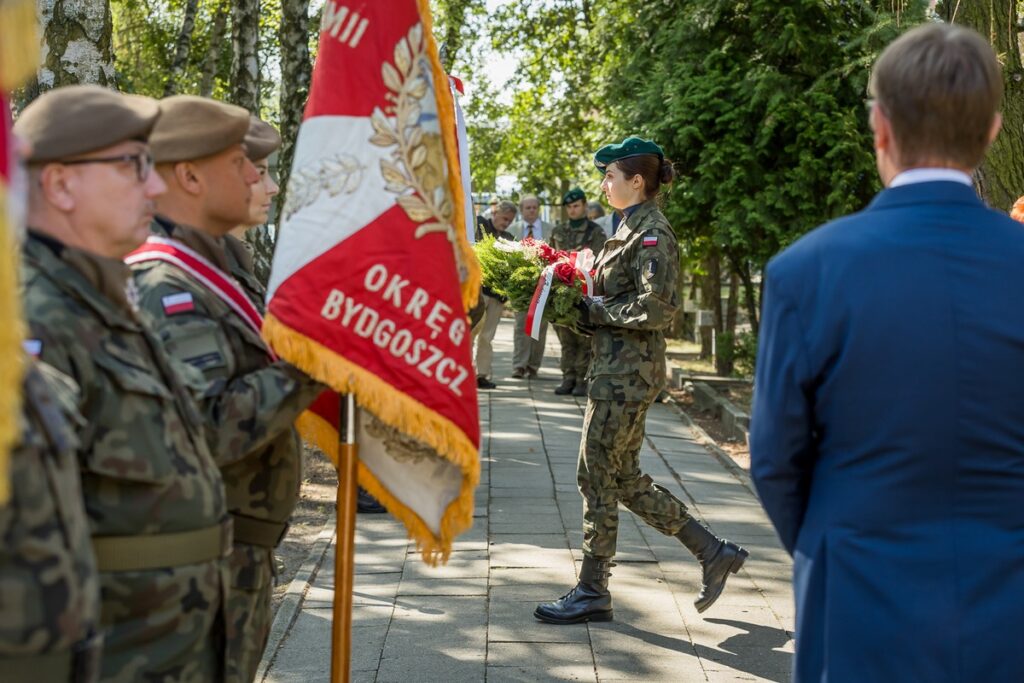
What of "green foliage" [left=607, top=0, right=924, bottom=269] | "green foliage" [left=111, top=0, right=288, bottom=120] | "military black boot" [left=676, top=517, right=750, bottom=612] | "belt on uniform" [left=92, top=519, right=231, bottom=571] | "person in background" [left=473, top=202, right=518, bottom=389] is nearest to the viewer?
"belt on uniform" [left=92, top=519, right=231, bottom=571]

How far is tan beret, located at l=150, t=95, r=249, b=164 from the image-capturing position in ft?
10.8

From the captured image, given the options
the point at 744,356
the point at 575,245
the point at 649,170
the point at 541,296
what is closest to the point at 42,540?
the point at 541,296

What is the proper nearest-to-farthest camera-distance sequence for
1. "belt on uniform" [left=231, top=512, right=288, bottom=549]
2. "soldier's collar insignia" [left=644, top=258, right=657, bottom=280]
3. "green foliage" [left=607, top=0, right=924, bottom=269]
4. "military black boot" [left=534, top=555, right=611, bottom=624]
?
"belt on uniform" [left=231, top=512, right=288, bottom=549]
"soldier's collar insignia" [left=644, top=258, right=657, bottom=280]
"military black boot" [left=534, top=555, right=611, bottom=624]
"green foliage" [left=607, top=0, right=924, bottom=269]

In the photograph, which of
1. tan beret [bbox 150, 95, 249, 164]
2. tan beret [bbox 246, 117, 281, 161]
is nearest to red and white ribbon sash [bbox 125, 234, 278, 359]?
tan beret [bbox 150, 95, 249, 164]

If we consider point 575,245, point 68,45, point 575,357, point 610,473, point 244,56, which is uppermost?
point 244,56

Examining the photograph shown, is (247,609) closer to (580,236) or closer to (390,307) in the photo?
(390,307)

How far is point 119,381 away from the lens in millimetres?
2475

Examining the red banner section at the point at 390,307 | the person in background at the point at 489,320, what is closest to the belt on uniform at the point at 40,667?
the red banner section at the point at 390,307

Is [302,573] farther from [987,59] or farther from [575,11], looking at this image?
[575,11]

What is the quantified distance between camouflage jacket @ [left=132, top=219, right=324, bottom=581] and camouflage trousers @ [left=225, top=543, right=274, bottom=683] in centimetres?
6

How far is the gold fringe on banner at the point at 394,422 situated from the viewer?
3215 millimetres

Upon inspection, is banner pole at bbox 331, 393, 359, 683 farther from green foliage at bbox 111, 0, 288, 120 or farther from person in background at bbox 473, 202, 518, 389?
green foliage at bbox 111, 0, 288, 120

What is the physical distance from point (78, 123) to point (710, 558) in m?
4.20

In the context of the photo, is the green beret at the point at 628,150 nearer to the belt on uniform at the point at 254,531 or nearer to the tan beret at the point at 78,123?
the belt on uniform at the point at 254,531
